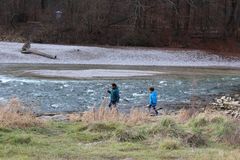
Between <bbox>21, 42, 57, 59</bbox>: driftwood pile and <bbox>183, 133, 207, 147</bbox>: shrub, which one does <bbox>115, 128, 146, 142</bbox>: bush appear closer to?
<bbox>183, 133, 207, 147</bbox>: shrub

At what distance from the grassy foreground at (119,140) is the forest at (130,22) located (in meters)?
45.8

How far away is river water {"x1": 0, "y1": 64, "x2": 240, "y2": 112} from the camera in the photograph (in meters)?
23.1

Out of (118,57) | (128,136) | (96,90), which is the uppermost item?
(128,136)

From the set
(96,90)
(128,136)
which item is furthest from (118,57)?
(128,136)

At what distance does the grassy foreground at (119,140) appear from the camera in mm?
10266

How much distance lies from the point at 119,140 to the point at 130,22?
52.7 m

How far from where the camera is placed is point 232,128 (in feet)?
42.6

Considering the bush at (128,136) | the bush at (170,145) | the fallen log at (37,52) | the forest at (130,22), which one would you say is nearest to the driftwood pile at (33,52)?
the fallen log at (37,52)

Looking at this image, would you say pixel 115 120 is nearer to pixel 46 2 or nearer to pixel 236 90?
pixel 236 90

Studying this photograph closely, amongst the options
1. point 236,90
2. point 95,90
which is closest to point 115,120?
point 95,90

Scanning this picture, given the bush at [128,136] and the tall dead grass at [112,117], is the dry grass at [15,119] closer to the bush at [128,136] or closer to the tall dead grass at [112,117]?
the tall dead grass at [112,117]

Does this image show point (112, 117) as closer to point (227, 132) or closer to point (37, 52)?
point (227, 132)

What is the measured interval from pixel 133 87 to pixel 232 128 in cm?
1615

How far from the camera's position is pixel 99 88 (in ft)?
90.9
